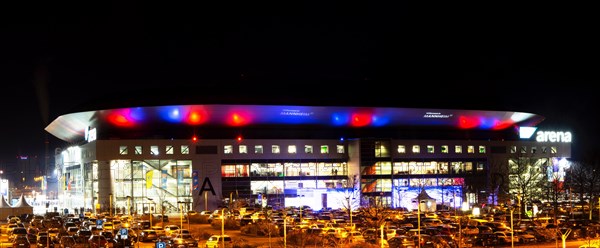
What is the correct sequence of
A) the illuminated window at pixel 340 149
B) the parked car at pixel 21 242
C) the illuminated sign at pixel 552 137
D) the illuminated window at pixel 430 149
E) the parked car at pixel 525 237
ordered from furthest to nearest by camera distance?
the illuminated sign at pixel 552 137 → the illuminated window at pixel 430 149 → the illuminated window at pixel 340 149 → the parked car at pixel 525 237 → the parked car at pixel 21 242

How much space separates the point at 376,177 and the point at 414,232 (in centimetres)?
5675

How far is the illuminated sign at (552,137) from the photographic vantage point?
123125mm

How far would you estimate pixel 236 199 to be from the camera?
3922 inches

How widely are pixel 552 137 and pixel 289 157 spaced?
4709 centimetres

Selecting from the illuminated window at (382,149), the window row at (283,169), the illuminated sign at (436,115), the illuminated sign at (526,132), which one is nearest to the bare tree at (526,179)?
the illuminated sign at (526,132)

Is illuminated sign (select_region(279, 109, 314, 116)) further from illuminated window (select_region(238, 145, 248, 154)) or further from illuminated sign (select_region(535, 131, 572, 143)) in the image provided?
illuminated sign (select_region(535, 131, 572, 143))

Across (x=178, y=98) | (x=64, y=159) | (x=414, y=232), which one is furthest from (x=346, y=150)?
(x=414, y=232)

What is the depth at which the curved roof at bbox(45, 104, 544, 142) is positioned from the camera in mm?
100750

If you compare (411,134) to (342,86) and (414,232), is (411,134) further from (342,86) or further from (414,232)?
(414,232)

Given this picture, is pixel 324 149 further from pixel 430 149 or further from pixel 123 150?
pixel 123 150

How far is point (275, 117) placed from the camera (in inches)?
4131

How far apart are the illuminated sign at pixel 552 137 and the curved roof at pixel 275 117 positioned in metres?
8.14

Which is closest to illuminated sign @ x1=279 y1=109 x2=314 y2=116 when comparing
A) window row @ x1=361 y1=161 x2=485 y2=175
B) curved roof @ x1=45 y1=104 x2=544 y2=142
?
curved roof @ x1=45 y1=104 x2=544 y2=142

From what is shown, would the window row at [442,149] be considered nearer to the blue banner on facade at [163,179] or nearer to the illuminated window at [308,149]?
the illuminated window at [308,149]
